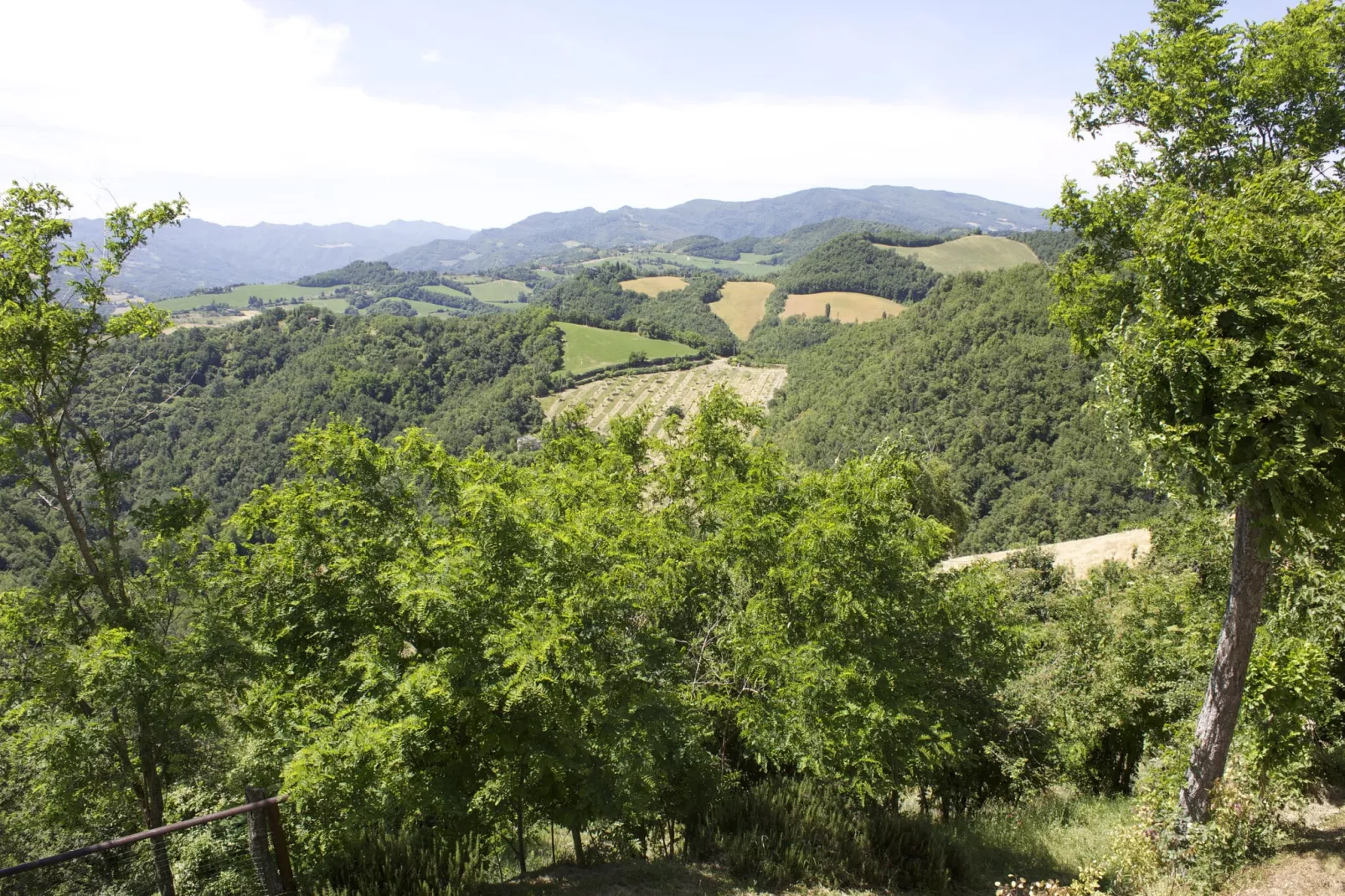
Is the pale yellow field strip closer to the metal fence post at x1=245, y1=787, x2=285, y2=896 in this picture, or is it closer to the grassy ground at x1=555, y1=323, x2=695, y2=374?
the metal fence post at x1=245, y1=787, x2=285, y2=896

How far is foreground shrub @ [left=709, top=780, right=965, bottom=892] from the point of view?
9.72 m

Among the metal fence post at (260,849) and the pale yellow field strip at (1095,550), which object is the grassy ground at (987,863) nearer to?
the metal fence post at (260,849)

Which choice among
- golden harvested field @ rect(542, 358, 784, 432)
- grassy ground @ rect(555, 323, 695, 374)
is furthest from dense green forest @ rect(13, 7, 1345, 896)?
grassy ground @ rect(555, 323, 695, 374)

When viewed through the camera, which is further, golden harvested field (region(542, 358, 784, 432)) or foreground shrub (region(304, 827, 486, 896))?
golden harvested field (region(542, 358, 784, 432))

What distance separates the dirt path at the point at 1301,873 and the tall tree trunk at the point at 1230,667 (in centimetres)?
75

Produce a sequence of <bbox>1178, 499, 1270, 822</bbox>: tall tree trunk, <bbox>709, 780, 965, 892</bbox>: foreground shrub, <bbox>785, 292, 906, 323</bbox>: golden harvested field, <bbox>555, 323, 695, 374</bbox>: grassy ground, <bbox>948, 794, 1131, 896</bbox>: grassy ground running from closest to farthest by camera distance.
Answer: <bbox>1178, 499, 1270, 822</bbox>: tall tree trunk → <bbox>709, 780, 965, 892</bbox>: foreground shrub → <bbox>948, 794, 1131, 896</bbox>: grassy ground → <bbox>555, 323, 695, 374</bbox>: grassy ground → <bbox>785, 292, 906, 323</bbox>: golden harvested field

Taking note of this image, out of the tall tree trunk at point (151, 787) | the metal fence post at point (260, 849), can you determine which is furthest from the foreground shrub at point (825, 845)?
the tall tree trunk at point (151, 787)

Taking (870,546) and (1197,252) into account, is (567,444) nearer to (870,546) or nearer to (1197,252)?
(870,546)

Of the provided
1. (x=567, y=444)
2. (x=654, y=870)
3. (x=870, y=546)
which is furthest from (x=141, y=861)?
(x=567, y=444)

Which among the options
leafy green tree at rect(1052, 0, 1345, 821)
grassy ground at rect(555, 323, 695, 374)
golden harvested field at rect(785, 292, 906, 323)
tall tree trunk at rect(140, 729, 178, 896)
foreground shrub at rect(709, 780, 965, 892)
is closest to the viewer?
leafy green tree at rect(1052, 0, 1345, 821)

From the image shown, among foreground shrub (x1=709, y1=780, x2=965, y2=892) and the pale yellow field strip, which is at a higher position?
foreground shrub (x1=709, y1=780, x2=965, y2=892)

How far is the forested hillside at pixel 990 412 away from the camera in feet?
242

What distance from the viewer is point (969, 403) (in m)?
90.9

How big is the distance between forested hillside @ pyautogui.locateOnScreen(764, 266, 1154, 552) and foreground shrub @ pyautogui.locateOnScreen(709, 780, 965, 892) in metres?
55.9
